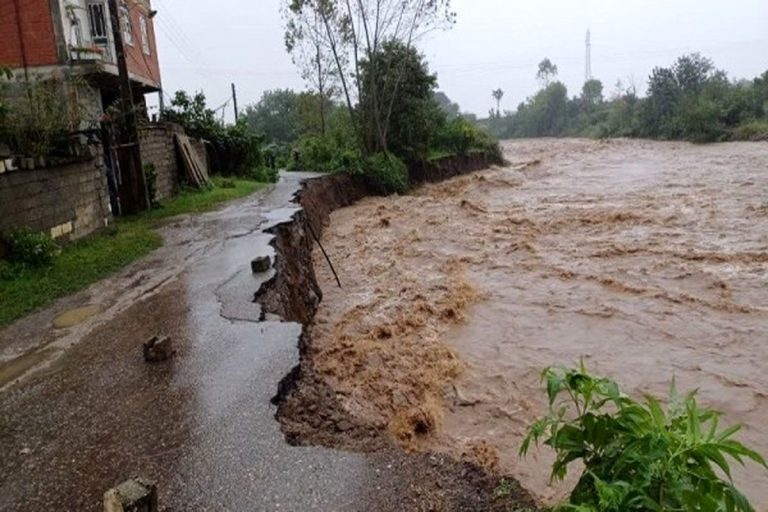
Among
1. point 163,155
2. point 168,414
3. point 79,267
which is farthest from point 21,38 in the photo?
point 168,414

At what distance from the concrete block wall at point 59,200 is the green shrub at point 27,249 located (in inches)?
7.6

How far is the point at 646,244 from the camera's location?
39.0 ft

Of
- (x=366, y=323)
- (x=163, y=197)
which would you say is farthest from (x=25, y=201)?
(x=163, y=197)

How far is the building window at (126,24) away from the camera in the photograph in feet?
61.8

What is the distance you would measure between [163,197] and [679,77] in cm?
4336

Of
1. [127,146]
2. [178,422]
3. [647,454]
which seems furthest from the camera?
[127,146]

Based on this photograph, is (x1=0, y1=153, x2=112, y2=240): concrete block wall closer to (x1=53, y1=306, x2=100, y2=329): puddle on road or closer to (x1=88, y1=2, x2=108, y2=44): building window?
(x1=53, y1=306, x2=100, y2=329): puddle on road

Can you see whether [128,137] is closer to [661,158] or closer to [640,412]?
[640,412]

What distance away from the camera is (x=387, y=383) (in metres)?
5.91

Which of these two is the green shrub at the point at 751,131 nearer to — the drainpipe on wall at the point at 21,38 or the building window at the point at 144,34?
the building window at the point at 144,34

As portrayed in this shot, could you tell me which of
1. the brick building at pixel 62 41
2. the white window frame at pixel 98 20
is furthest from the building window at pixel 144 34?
the white window frame at pixel 98 20

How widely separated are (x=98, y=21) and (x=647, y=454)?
2035cm

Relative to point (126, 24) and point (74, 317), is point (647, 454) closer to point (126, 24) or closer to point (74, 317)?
point (74, 317)

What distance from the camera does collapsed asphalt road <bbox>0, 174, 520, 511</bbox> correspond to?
10.1ft
